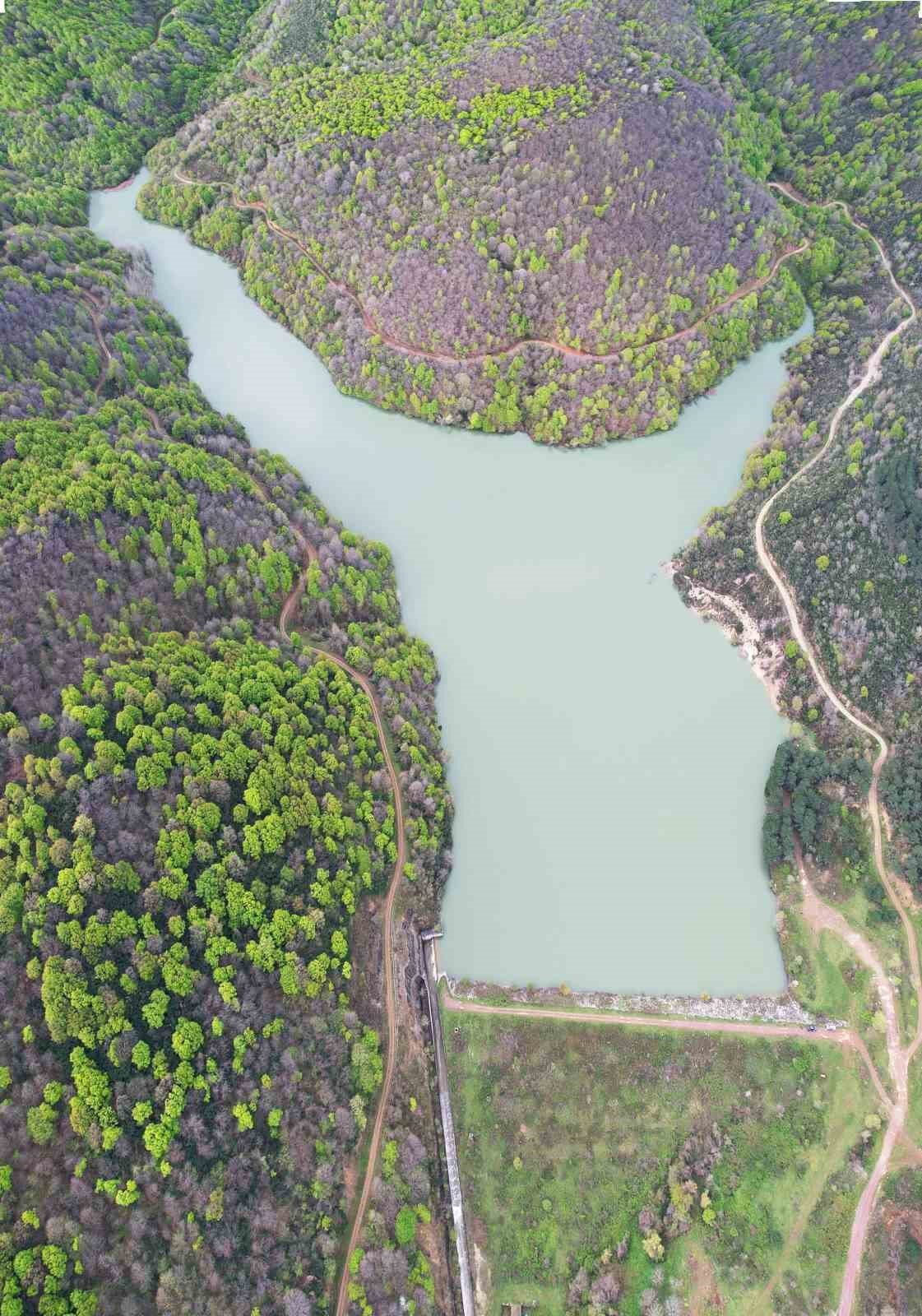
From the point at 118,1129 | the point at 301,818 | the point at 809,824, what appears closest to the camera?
the point at 118,1129

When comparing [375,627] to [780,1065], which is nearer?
[780,1065]

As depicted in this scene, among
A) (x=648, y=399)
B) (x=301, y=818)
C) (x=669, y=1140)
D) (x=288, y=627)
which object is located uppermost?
(x=648, y=399)

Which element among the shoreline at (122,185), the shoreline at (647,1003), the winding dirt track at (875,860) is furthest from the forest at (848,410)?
the shoreline at (122,185)

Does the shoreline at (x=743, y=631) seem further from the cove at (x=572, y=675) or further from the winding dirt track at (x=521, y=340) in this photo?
the winding dirt track at (x=521, y=340)

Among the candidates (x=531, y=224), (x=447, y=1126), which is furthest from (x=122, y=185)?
(x=447, y=1126)

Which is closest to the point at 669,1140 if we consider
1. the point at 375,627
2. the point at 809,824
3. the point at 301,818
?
the point at 809,824

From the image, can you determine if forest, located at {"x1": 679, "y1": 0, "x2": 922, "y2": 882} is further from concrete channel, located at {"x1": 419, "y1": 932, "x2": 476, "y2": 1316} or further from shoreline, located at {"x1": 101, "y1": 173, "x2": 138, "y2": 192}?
shoreline, located at {"x1": 101, "y1": 173, "x2": 138, "y2": 192}

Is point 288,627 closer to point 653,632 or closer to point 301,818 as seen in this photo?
point 301,818

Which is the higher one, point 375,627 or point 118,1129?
point 375,627
